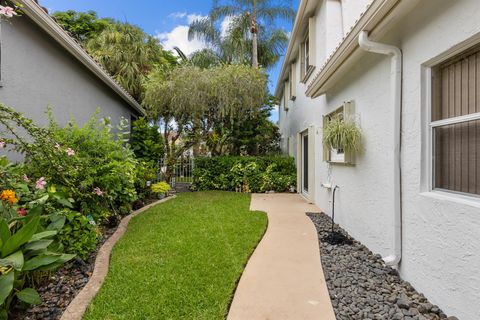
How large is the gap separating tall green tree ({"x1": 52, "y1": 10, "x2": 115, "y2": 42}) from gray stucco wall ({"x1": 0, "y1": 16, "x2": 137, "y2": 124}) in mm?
15748

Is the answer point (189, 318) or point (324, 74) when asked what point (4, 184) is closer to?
point (189, 318)

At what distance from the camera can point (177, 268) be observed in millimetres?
3902

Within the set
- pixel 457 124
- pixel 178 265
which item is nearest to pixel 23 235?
pixel 178 265

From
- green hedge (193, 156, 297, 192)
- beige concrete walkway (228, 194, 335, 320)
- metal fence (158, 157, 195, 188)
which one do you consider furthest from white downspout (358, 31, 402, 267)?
metal fence (158, 157, 195, 188)

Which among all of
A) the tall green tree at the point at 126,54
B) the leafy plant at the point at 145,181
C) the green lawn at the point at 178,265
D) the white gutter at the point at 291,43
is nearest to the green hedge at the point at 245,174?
the leafy plant at the point at 145,181

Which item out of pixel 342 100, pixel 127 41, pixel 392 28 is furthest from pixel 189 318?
pixel 127 41

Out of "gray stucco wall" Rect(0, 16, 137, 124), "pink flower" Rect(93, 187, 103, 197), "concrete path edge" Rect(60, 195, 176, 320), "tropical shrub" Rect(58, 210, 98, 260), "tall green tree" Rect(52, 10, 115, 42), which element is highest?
"tall green tree" Rect(52, 10, 115, 42)

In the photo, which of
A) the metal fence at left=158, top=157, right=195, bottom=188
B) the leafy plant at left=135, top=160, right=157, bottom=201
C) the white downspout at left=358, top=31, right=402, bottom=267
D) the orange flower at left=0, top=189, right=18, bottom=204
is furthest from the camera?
the metal fence at left=158, top=157, right=195, bottom=188

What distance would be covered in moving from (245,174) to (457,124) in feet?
29.6

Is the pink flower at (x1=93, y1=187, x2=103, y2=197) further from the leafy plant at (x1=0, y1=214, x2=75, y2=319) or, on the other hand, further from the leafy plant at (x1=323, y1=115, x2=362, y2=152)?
the leafy plant at (x1=323, y1=115, x2=362, y2=152)

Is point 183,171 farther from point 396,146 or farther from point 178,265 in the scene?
point 396,146

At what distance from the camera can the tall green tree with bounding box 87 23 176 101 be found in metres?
15.0

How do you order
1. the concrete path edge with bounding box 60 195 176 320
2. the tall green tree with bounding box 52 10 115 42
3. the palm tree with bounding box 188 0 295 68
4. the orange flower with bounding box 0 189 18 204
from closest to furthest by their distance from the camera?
1. the concrete path edge with bounding box 60 195 176 320
2. the orange flower with bounding box 0 189 18 204
3. the palm tree with bounding box 188 0 295 68
4. the tall green tree with bounding box 52 10 115 42

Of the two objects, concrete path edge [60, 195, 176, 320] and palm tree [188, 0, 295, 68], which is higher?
palm tree [188, 0, 295, 68]
